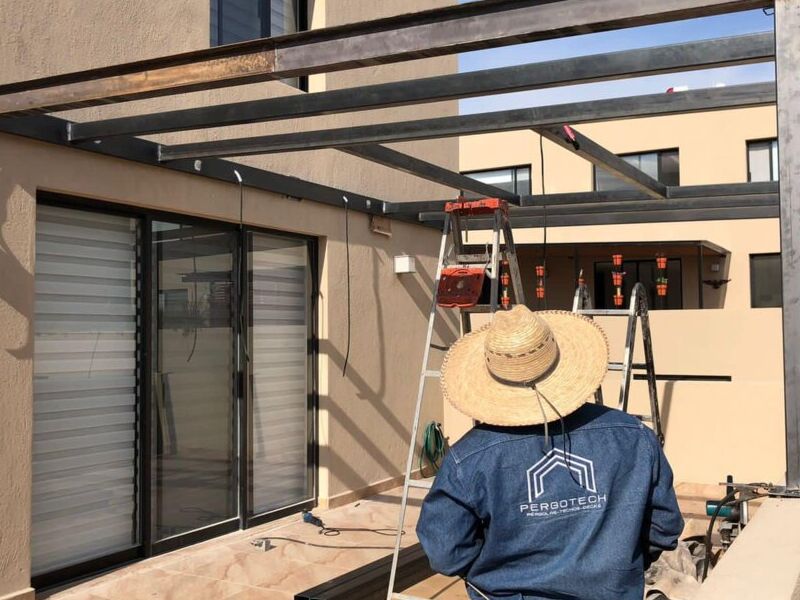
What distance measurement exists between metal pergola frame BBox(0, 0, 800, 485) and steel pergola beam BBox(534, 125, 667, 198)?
16 millimetres

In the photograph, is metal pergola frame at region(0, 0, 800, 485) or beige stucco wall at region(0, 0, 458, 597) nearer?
metal pergola frame at region(0, 0, 800, 485)

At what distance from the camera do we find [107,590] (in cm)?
579

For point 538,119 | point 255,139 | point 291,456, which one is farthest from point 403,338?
point 538,119

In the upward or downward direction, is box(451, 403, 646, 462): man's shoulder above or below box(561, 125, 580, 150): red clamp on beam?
below

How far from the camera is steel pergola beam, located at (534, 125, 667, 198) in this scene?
5801mm

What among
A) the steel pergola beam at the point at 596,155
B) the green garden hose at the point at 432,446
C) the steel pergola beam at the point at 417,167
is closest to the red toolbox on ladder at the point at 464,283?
the steel pergola beam at the point at 596,155

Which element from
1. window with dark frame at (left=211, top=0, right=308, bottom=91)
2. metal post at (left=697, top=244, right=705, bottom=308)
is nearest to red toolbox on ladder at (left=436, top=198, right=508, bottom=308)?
window with dark frame at (left=211, top=0, right=308, bottom=91)

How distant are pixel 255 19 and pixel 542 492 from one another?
249 inches

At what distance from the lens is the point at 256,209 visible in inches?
295

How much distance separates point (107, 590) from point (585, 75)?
441cm

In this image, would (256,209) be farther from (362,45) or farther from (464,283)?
(362,45)

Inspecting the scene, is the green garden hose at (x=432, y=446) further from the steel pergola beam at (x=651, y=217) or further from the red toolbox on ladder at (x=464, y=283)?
the red toolbox on ladder at (x=464, y=283)

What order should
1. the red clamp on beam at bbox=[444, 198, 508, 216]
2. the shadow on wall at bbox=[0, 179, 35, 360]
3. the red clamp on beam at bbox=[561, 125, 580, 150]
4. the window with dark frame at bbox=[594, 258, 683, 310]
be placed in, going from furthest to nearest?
the window with dark frame at bbox=[594, 258, 683, 310]
the red clamp on beam at bbox=[444, 198, 508, 216]
the red clamp on beam at bbox=[561, 125, 580, 150]
the shadow on wall at bbox=[0, 179, 35, 360]

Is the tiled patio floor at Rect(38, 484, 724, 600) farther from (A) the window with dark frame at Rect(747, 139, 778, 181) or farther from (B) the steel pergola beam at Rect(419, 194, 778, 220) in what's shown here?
(A) the window with dark frame at Rect(747, 139, 778, 181)
